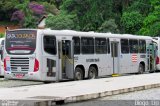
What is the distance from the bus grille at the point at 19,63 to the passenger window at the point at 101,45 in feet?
18.6

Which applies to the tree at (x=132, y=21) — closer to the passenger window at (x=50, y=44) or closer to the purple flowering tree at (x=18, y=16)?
the purple flowering tree at (x=18, y=16)

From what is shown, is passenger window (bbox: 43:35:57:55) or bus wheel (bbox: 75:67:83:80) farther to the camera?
bus wheel (bbox: 75:67:83:80)

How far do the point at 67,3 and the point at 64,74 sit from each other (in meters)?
36.4

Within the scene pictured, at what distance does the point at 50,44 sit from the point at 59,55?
79 centimetres

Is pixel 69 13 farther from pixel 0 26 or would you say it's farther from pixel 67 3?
pixel 0 26

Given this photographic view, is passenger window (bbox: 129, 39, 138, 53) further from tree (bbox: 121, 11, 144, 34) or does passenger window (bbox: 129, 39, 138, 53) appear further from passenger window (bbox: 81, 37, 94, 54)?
tree (bbox: 121, 11, 144, 34)

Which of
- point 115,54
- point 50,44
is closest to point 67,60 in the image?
point 50,44

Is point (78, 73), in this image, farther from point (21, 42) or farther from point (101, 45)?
point (21, 42)

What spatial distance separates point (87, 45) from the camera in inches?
1038

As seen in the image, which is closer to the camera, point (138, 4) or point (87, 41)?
point (87, 41)

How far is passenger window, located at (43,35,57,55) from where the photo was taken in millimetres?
23177

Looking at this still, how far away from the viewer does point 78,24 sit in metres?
59.7

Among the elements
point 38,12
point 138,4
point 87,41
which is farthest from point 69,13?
point 87,41

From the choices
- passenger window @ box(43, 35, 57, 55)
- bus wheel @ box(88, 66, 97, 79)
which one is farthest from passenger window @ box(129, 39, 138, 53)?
passenger window @ box(43, 35, 57, 55)
